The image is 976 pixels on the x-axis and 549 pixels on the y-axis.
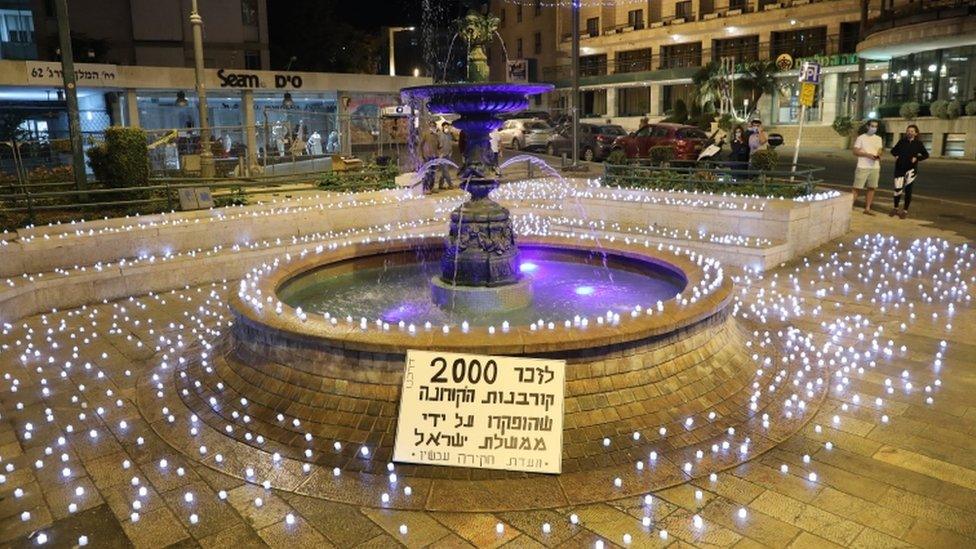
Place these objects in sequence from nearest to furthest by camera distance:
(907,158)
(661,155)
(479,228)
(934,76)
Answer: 1. (479,228)
2. (907,158)
3. (661,155)
4. (934,76)

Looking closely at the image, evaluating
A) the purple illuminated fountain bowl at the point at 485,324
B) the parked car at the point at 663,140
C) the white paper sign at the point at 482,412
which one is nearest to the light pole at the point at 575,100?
the parked car at the point at 663,140

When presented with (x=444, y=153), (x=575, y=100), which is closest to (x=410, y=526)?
(x=444, y=153)

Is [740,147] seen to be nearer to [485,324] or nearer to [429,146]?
[429,146]

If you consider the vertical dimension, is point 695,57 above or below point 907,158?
above

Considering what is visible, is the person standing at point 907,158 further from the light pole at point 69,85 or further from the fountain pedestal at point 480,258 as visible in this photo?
the light pole at point 69,85

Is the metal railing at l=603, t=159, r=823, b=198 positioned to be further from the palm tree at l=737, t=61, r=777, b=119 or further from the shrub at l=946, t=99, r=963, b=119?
the palm tree at l=737, t=61, r=777, b=119

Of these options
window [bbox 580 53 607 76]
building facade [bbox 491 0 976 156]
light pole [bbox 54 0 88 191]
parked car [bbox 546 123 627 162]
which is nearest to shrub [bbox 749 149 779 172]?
building facade [bbox 491 0 976 156]

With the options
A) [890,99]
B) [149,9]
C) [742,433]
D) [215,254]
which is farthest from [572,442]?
[890,99]

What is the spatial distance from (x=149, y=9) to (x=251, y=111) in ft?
34.7

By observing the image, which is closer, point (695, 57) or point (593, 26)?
point (695, 57)

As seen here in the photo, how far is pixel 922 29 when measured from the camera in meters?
31.0

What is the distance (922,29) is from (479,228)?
3198 centimetres

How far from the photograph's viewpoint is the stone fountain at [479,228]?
714 cm

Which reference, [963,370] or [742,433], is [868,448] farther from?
[963,370]
